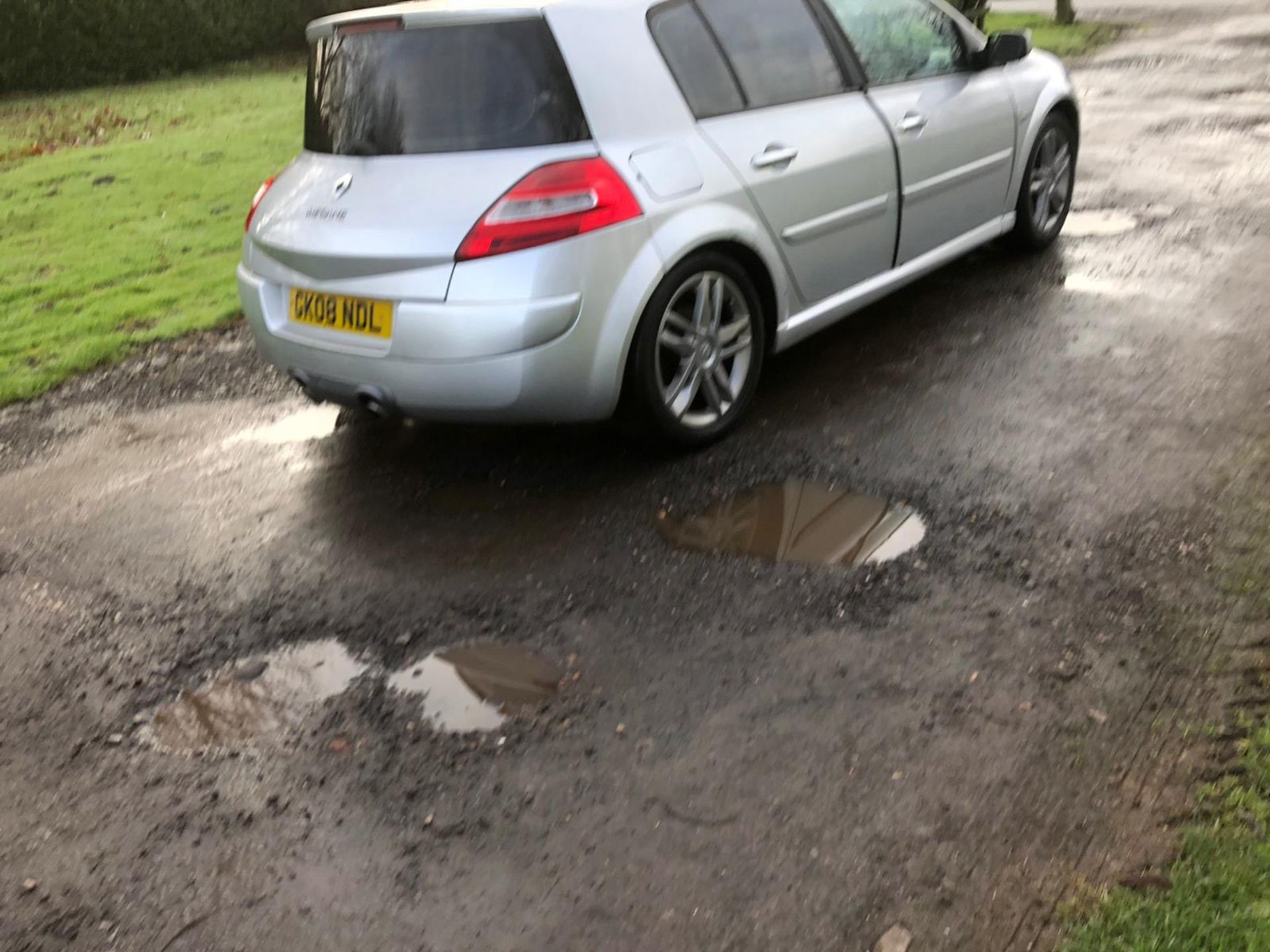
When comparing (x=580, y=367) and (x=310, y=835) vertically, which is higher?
(x=580, y=367)

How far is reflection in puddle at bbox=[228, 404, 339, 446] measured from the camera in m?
5.04

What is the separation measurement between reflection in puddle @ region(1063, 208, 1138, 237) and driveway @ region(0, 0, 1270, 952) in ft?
4.38

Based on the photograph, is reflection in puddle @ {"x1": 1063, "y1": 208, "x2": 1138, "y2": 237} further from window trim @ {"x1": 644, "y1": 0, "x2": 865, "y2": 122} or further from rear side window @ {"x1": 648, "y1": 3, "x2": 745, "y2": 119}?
rear side window @ {"x1": 648, "y1": 3, "x2": 745, "y2": 119}

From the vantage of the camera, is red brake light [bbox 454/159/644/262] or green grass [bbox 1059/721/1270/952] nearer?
green grass [bbox 1059/721/1270/952]

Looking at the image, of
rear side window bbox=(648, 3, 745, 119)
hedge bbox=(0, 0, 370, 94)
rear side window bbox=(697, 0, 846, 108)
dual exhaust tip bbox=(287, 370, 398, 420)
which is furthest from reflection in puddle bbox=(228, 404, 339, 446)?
hedge bbox=(0, 0, 370, 94)

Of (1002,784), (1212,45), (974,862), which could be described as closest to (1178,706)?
(1002,784)

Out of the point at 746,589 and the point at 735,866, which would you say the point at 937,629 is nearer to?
the point at 746,589

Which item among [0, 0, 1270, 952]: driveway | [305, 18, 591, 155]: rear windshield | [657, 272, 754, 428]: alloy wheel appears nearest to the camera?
A: [0, 0, 1270, 952]: driveway

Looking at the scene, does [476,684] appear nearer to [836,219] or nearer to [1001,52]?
[836,219]

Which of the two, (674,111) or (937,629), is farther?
(674,111)

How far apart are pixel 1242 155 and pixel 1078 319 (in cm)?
403

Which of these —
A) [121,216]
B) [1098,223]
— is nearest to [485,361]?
[1098,223]

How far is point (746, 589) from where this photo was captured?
3.53 metres

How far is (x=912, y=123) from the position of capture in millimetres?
4977
